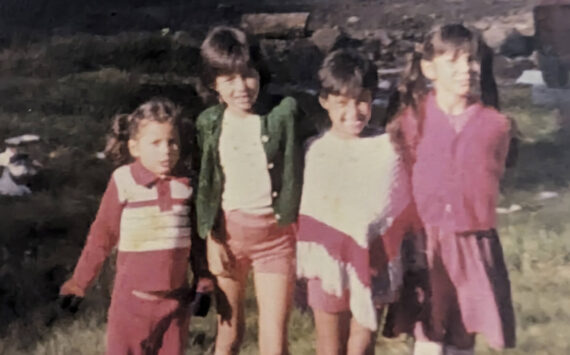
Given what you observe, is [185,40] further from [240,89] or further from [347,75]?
[347,75]

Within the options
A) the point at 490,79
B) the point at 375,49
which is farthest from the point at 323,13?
the point at 490,79

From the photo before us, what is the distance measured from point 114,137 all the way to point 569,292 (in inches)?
24.7

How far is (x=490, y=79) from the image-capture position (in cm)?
91

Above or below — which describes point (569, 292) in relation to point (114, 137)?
below

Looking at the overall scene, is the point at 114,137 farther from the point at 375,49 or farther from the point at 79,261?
the point at 375,49

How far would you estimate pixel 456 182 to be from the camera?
2.95 feet

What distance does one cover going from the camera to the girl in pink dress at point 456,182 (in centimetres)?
90

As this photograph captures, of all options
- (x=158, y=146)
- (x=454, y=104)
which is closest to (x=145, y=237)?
(x=158, y=146)

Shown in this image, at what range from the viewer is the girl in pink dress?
2.96 ft

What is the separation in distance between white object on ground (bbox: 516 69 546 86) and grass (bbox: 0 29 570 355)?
1 centimetres

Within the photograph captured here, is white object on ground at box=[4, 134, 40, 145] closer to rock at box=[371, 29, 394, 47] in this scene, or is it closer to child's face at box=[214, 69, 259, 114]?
child's face at box=[214, 69, 259, 114]

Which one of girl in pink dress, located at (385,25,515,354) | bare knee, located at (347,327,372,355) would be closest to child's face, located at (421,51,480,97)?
girl in pink dress, located at (385,25,515,354)

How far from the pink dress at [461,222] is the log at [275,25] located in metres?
0.19

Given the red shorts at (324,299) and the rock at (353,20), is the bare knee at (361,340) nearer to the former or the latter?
the red shorts at (324,299)
